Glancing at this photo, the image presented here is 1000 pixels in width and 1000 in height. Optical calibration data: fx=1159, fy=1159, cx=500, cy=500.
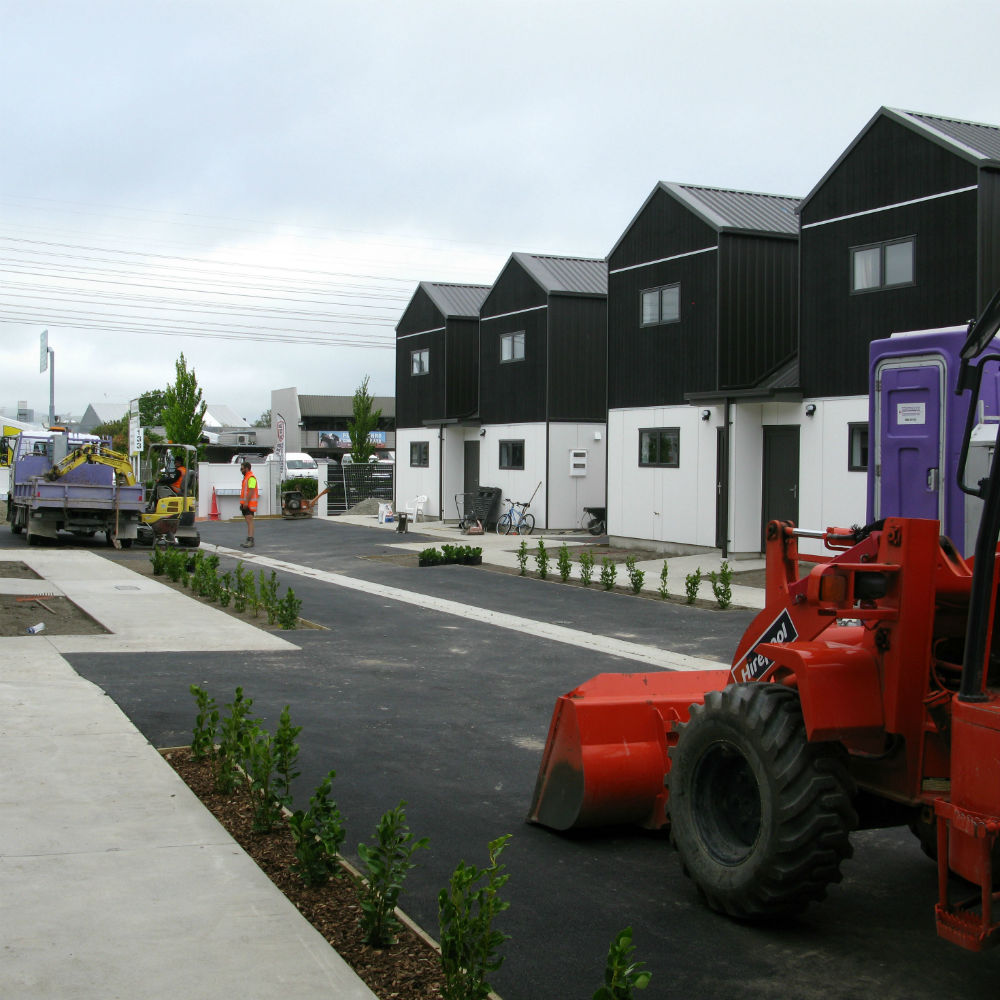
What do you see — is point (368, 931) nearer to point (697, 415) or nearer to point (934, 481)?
point (934, 481)

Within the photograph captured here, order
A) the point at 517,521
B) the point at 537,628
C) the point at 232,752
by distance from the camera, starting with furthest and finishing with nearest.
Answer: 1. the point at 517,521
2. the point at 537,628
3. the point at 232,752

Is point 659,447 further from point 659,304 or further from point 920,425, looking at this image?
point 920,425

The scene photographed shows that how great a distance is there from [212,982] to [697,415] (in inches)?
825

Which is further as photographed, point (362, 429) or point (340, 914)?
point (362, 429)

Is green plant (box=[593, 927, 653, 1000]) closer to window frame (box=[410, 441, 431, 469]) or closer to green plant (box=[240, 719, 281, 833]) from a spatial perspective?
green plant (box=[240, 719, 281, 833])

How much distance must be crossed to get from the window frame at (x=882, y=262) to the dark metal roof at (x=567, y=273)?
12325 millimetres

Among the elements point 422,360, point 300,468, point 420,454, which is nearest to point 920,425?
point 420,454

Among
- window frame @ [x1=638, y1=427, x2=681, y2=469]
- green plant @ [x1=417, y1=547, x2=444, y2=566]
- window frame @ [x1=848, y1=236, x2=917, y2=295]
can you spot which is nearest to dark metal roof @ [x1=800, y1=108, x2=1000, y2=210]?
window frame @ [x1=848, y1=236, x2=917, y2=295]

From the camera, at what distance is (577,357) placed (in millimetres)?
32156

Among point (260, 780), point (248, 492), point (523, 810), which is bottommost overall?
point (523, 810)

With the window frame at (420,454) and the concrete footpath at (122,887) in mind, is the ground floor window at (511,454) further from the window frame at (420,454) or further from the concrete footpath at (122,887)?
the concrete footpath at (122,887)

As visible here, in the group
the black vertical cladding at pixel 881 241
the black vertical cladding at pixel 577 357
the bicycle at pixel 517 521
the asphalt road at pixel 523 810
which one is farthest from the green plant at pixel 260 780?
the black vertical cladding at pixel 577 357

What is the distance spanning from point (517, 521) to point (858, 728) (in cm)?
2777

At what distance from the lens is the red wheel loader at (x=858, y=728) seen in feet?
13.7
